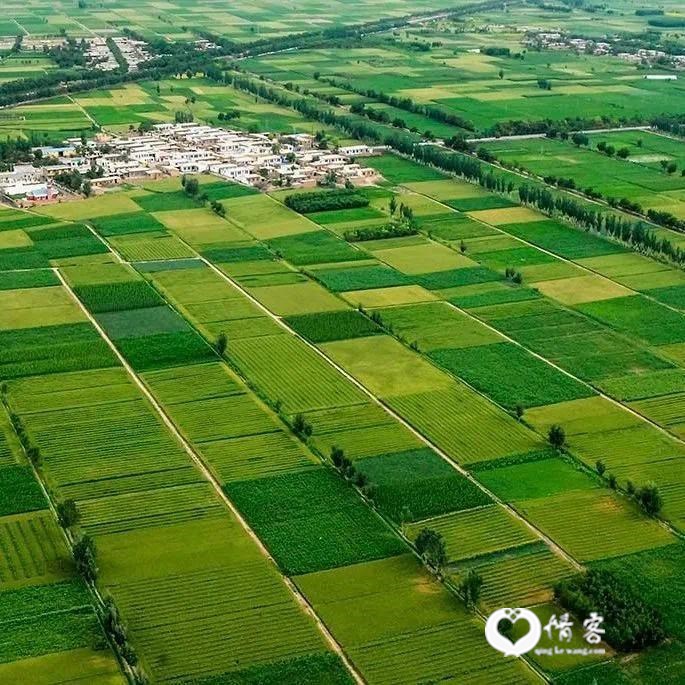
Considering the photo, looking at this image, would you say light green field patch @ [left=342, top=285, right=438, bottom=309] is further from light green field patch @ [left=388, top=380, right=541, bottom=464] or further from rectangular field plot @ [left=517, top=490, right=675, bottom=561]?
rectangular field plot @ [left=517, top=490, right=675, bottom=561]

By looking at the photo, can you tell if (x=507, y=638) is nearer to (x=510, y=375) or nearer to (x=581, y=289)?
(x=510, y=375)

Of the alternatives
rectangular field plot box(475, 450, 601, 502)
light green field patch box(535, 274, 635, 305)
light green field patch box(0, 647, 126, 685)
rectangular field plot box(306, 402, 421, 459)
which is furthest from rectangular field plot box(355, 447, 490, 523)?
light green field patch box(535, 274, 635, 305)

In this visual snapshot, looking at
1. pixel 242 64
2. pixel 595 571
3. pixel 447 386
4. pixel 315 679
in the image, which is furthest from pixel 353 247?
pixel 242 64

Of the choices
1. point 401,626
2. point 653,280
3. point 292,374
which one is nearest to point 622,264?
point 653,280

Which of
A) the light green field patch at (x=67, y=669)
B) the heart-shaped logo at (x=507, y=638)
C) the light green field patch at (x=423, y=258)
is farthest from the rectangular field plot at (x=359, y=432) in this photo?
the light green field patch at (x=423, y=258)

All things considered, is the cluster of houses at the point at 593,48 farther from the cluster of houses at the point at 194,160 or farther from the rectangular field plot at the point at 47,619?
the rectangular field plot at the point at 47,619

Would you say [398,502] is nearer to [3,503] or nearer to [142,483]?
A: [142,483]
